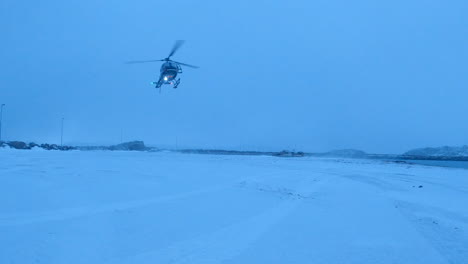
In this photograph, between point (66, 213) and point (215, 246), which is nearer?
point (215, 246)

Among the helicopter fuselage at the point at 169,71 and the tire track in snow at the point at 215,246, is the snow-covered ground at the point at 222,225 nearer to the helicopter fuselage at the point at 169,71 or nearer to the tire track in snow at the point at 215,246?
the tire track in snow at the point at 215,246

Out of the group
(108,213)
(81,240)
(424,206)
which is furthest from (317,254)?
(424,206)

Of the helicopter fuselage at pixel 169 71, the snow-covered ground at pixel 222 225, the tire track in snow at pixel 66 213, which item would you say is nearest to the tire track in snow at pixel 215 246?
the snow-covered ground at pixel 222 225

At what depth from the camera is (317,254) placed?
5059mm

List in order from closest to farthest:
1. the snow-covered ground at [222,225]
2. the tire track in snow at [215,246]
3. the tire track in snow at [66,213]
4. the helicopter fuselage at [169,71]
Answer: the tire track in snow at [215,246] < the snow-covered ground at [222,225] < the tire track in snow at [66,213] < the helicopter fuselage at [169,71]

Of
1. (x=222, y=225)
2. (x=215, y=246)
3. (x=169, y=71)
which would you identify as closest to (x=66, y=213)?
(x=222, y=225)

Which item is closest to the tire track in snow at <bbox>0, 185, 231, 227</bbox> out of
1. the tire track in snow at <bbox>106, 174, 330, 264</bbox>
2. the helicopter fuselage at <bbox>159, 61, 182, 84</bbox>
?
the tire track in snow at <bbox>106, 174, 330, 264</bbox>

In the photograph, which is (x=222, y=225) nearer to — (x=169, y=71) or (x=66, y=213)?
(x=66, y=213)

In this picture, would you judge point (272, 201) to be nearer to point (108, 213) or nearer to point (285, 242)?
point (285, 242)

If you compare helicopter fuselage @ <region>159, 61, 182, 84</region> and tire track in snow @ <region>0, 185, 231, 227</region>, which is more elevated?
helicopter fuselage @ <region>159, 61, 182, 84</region>

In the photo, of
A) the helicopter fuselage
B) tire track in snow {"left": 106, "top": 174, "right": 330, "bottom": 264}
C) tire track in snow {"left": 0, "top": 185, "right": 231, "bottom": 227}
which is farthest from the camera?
the helicopter fuselage

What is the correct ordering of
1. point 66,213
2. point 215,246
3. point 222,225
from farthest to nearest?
point 66,213 < point 222,225 < point 215,246

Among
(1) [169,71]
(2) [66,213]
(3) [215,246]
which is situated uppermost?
(1) [169,71]

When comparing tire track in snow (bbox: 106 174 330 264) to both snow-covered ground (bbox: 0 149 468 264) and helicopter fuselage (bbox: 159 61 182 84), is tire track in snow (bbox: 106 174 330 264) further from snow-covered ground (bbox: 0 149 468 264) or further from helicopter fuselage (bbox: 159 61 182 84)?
helicopter fuselage (bbox: 159 61 182 84)
